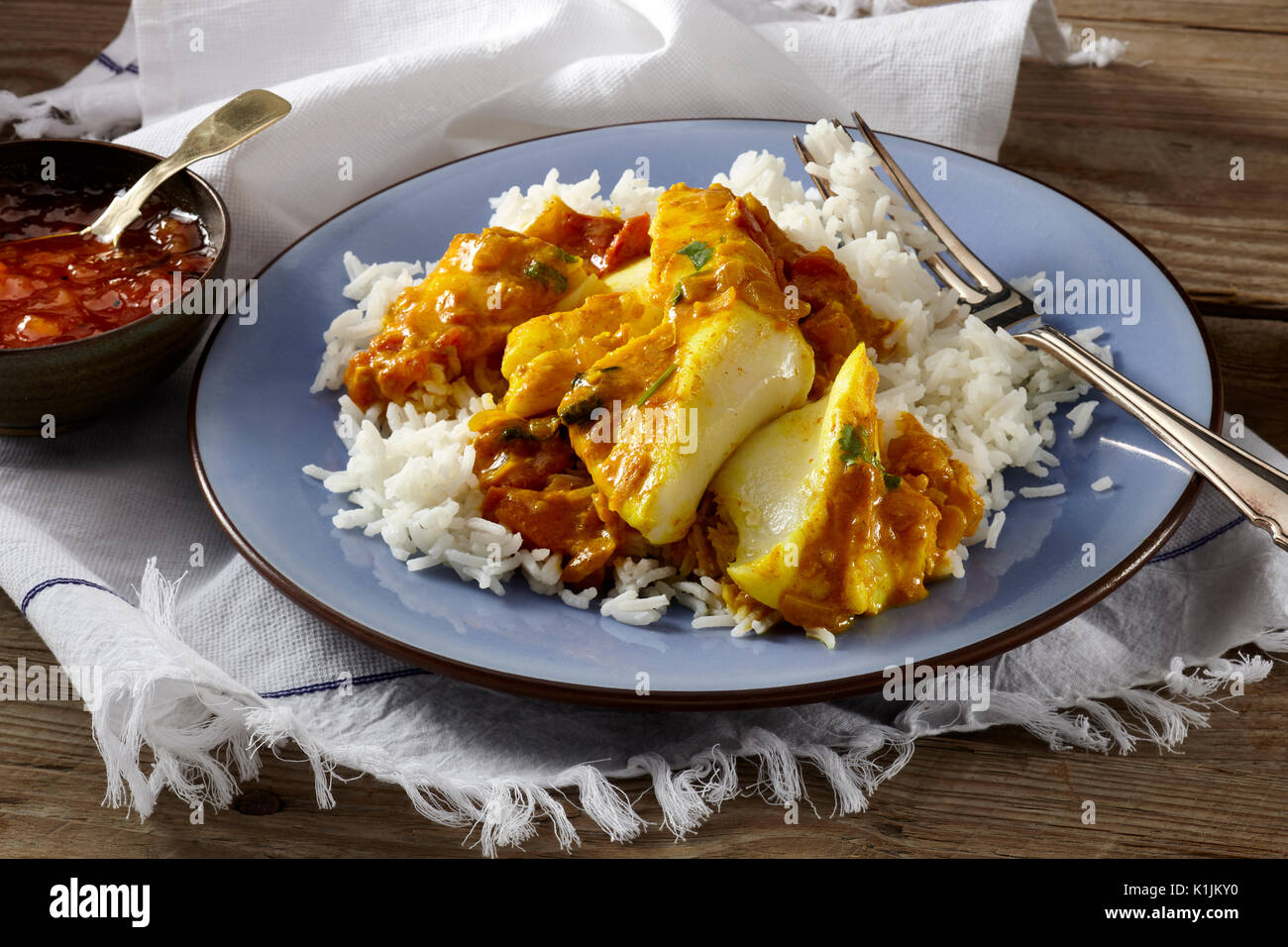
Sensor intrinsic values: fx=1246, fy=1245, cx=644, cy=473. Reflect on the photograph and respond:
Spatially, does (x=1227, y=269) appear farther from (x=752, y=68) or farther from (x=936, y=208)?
(x=752, y=68)

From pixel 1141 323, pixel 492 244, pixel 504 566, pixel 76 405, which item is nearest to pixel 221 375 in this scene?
pixel 76 405

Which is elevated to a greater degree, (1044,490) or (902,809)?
(1044,490)

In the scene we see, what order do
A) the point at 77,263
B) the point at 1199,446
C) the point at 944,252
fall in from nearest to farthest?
1. the point at 1199,446
2. the point at 77,263
3. the point at 944,252

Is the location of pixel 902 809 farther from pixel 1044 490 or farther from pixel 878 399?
pixel 878 399

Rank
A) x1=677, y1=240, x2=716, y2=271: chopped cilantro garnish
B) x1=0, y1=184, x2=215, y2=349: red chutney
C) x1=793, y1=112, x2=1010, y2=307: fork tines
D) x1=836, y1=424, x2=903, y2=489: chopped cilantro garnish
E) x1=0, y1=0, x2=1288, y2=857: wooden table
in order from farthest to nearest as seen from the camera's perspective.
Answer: x1=793, y1=112, x2=1010, y2=307: fork tines, x1=0, y1=184, x2=215, y2=349: red chutney, x1=677, y1=240, x2=716, y2=271: chopped cilantro garnish, x1=836, y1=424, x2=903, y2=489: chopped cilantro garnish, x1=0, y1=0, x2=1288, y2=857: wooden table

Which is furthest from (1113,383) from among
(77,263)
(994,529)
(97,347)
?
(77,263)

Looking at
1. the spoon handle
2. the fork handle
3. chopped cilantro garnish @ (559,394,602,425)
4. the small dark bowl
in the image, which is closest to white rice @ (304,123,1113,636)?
the fork handle

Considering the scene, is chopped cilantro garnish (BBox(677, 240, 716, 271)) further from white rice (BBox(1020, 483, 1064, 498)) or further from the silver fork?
white rice (BBox(1020, 483, 1064, 498))
